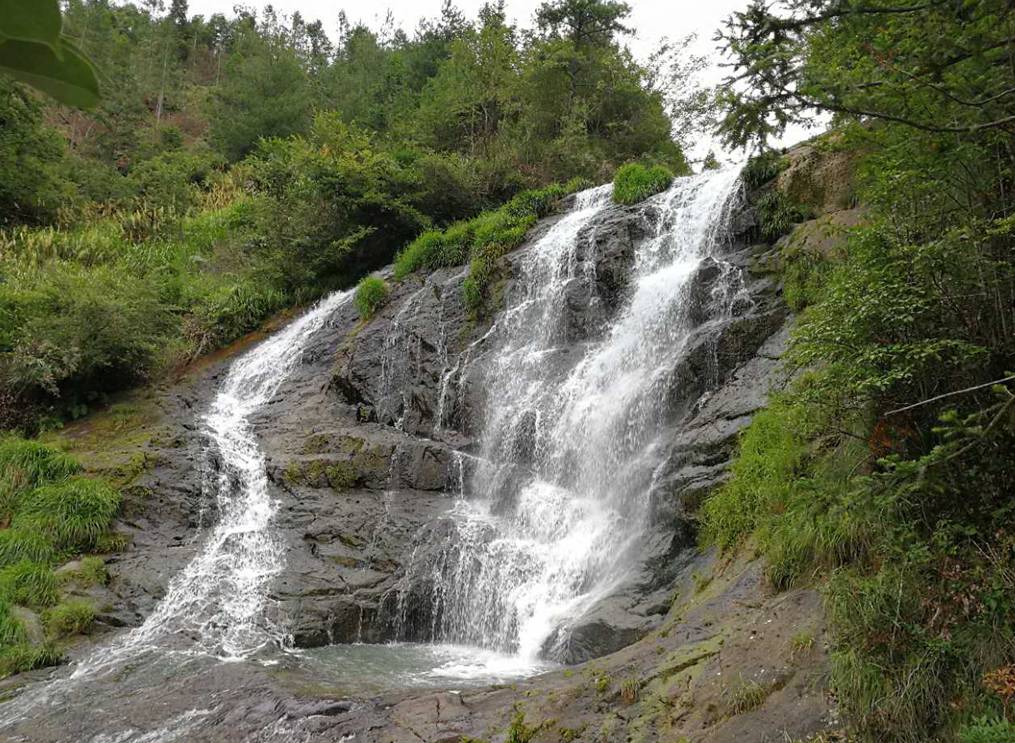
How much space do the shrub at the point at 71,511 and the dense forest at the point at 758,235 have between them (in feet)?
0.36

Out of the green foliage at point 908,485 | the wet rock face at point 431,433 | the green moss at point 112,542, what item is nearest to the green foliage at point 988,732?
the green foliage at point 908,485

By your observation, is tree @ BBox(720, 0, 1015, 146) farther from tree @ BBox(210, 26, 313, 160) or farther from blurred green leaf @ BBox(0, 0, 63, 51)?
tree @ BBox(210, 26, 313, 160)

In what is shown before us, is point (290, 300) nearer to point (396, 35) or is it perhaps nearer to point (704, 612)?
point (704, 612)

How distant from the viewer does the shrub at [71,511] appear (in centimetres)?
895

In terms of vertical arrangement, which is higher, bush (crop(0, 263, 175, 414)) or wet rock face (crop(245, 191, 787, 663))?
bush (crop(0, 263, 175, 414))

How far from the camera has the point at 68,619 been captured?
782cm

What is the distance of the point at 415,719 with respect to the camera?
17.8ft

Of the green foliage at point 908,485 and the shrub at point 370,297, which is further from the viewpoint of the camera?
the shrub at point 370,297

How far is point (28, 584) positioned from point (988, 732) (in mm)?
9096

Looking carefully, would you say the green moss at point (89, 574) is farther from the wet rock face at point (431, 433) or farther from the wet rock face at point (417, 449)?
the wet rock face at point (431, 433)

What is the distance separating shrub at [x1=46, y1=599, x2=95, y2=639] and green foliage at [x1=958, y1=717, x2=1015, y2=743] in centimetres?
820

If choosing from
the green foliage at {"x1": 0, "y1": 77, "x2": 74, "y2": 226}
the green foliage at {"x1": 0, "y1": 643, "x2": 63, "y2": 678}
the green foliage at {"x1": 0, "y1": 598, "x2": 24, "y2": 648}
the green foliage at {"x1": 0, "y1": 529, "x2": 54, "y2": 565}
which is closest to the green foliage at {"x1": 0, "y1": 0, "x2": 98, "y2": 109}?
the green foliage at {"x1": 0, "y1": 643, "x2": 63, "y2": 678}

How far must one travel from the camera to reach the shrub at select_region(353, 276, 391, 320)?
48.0 feet

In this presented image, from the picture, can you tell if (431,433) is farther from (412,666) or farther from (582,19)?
(582,19)
